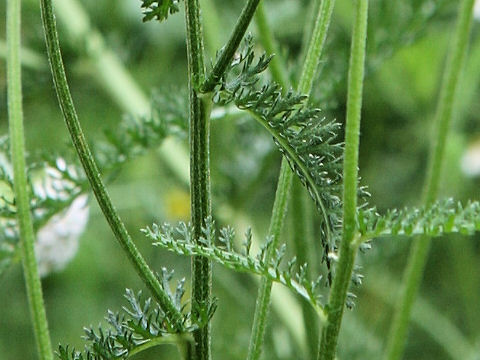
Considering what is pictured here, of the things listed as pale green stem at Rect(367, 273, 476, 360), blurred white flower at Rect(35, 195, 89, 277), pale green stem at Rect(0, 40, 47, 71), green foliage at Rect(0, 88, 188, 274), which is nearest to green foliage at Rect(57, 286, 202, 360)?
green foliage at Rect(0, 88, 188, 274)

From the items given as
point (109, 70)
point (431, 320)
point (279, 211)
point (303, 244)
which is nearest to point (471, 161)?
point (431, 320)

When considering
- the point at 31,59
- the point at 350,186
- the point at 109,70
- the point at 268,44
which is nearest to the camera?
the point at 350,186

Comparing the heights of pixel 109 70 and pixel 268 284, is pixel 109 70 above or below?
above

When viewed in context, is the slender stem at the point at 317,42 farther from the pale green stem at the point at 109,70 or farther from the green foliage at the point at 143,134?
the pale green stem at the point at 109,70

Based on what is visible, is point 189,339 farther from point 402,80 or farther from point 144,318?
point 402,80

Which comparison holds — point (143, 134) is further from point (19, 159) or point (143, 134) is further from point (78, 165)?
point (19, 159)

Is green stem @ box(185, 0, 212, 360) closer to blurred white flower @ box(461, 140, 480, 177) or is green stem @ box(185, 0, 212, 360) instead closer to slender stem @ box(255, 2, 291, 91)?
slender stem @ box(255, 2, 291, 91)

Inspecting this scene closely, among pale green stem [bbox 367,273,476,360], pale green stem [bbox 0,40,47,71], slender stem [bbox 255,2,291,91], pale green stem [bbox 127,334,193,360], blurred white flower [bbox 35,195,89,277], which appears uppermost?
pale green stem [bbox 0,40,47,71]
